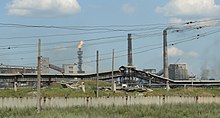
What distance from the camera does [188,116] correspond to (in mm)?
31203

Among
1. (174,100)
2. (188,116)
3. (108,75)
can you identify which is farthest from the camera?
(108,75)

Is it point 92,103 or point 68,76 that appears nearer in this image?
point 92,103

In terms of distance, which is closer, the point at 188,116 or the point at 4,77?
the point at 188,116

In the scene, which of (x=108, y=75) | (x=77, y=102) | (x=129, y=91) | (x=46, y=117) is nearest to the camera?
(x=46, y=117)

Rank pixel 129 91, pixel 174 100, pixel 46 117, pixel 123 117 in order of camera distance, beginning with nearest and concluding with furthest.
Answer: pixel 46 117, pixel 123 117, pixel 174 100, pixel 129 91

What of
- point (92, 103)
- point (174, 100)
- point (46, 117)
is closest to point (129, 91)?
point (174, 100)

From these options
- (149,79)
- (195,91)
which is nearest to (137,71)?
(149,79)

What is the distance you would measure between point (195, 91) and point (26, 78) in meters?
51.1

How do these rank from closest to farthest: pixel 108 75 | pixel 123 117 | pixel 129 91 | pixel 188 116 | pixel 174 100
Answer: pixel 123 117 < pixel 188 116 < pixel 174 100 < pixel 129 91 < pixel 108 75

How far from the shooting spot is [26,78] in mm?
107938

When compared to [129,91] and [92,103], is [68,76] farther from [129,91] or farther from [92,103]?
[92,103]

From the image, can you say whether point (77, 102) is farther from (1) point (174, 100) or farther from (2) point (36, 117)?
(2) point (36, 117)

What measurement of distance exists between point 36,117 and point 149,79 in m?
86.0

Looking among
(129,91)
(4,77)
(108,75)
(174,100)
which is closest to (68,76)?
(108,75)
